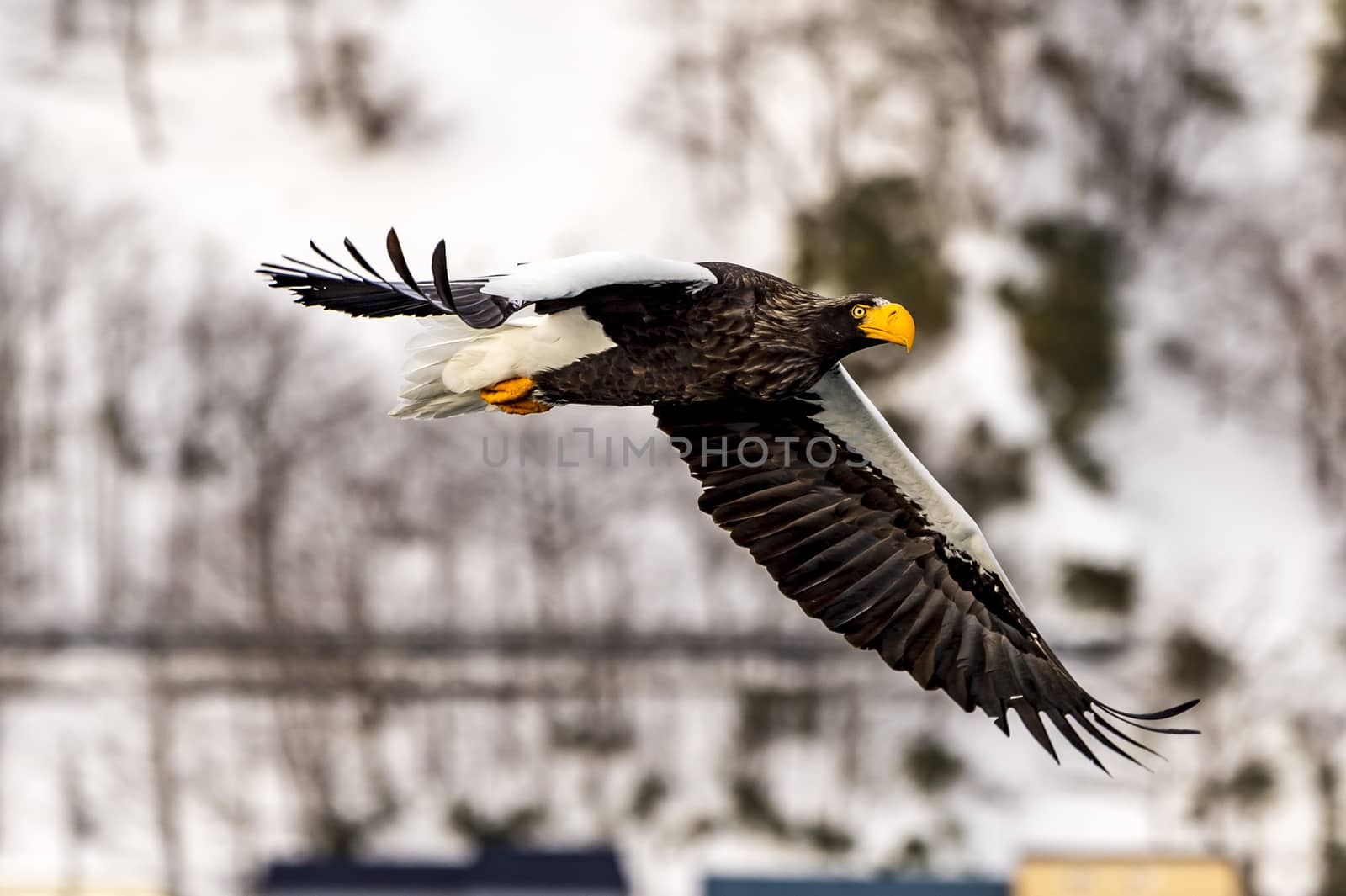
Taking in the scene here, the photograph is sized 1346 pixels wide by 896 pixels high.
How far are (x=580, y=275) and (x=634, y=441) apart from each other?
22.7m

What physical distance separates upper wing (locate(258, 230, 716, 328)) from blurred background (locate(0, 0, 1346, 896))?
50.2ft

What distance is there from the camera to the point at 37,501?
39844mm

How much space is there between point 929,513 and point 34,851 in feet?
68.9

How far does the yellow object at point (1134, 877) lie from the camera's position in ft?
89.0

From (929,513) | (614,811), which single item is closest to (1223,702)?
(614,811)

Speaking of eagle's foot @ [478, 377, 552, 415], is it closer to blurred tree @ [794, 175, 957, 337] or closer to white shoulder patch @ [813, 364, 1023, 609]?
white shoulder patch @ [813, 364, 1023, 609]

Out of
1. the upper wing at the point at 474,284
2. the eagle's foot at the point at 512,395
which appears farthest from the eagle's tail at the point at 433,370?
the upper wing at the point at 474,284

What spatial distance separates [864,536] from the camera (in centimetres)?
1472

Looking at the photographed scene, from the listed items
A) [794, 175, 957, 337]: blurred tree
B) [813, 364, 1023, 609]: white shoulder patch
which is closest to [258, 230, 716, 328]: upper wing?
[813, 364, 1023, 609]: white shoulder patch

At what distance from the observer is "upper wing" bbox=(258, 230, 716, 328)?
12.8 metres

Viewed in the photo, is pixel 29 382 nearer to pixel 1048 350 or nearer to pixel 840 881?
pixel 1048 350

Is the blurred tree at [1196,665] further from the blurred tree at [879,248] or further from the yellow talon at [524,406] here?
the yellow talon at [524,406]

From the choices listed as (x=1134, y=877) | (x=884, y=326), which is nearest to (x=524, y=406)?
(x=884, y=326)

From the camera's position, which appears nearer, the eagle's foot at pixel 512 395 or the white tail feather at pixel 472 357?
the white tail feather at pixel 472 357
